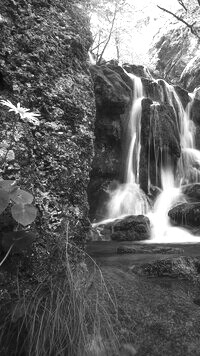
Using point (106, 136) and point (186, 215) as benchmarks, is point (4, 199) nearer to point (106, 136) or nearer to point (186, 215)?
point (186, 215)

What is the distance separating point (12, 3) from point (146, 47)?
35.4 meters

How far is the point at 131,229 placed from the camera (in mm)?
10672

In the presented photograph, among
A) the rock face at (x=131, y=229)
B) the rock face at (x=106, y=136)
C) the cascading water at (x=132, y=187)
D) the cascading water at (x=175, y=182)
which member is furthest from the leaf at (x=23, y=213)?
the rock face at (x=106, y=136)

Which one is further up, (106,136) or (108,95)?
(108,95)

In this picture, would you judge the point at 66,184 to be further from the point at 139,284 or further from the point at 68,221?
the point at 139,284

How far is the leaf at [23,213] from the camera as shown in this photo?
5.21ft

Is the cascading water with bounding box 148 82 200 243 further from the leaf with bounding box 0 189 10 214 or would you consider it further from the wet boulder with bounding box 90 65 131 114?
the leaf with bounding box 0 189 10 214

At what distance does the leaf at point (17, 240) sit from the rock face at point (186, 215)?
32.5 feet

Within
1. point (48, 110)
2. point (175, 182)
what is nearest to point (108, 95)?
point (175, 182)

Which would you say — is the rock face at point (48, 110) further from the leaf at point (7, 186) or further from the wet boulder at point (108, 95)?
the wet boulder at point (108, 95)

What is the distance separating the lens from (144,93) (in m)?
18.9

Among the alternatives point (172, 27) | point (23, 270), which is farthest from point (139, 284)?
point (172, 27)

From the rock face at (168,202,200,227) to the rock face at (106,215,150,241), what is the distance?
3.97ft

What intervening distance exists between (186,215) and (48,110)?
9.74 m
